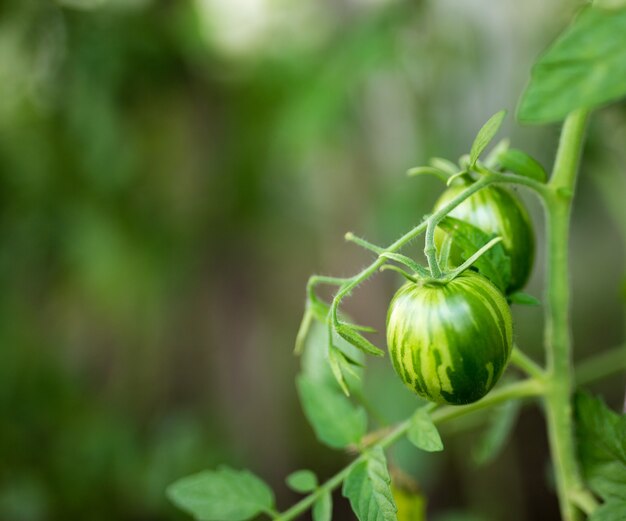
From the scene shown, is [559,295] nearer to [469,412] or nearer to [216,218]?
[469,412]

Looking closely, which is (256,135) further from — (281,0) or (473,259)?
(473,259)

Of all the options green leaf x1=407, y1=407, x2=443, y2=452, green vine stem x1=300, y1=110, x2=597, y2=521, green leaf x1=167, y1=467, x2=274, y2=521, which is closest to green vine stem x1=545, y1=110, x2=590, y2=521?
green vine stem x1=300, y1=110, x2=597, y2=521

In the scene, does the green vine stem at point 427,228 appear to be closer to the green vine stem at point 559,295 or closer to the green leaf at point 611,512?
the green vine stem at point 559,295

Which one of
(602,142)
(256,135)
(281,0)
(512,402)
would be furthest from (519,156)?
(281,0)

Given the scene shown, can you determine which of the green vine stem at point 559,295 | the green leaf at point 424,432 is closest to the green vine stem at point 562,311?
the green vine stem at point 559,295

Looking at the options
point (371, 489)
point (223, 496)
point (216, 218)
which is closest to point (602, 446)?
point (371, 489)

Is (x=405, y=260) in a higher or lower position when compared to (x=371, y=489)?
higher
